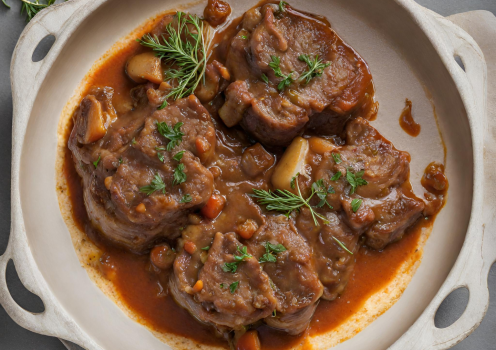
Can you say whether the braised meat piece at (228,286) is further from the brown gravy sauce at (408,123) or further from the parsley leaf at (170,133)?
the brown gravy sauce at (408,123)

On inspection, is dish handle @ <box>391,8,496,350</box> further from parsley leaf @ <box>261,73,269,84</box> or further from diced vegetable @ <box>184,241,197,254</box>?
diced vegetable @ <box>184,241,197,254</box>

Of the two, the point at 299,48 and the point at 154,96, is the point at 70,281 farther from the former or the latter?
the point at 299,48

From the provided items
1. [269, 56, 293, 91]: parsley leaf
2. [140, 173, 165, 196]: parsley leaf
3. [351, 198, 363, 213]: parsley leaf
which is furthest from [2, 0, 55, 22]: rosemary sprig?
[351, 198, 363, 213]: parsley leaf

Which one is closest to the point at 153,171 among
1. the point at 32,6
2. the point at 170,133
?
the point at 170,133

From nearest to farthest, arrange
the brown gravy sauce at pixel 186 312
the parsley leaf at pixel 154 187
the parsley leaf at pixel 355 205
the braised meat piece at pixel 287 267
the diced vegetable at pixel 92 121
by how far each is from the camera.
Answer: the parsley leaf at pixel 154 187
the braised meat piece at pixel 287 267
the parsley leaf at pixel 355 205
the diced vegetable at pixel 92 121
the brown gravy sauce at pixel 186 312

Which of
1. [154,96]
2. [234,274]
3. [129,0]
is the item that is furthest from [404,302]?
[129,0]

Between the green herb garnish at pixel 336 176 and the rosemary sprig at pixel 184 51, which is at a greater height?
the rosemary sprig at pixel 184 51

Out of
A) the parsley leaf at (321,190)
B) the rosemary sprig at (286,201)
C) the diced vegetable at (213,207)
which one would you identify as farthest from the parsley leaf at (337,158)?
the diced vegetable at (213,207)
